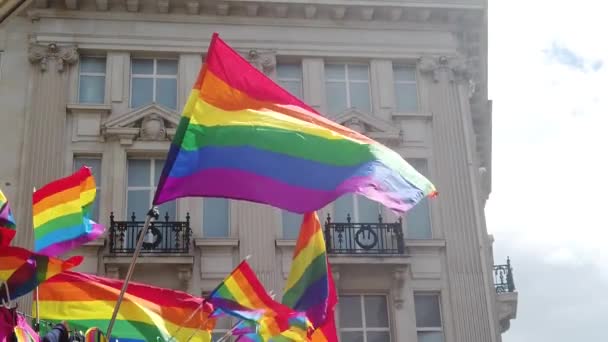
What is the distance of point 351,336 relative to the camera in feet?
62.1

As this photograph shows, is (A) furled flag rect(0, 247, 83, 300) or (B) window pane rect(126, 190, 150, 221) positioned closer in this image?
(A) furled flag rect(0, 247, 83, 300)

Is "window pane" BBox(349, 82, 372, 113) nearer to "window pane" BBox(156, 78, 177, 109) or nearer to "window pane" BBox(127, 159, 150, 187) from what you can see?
"window pane" BBox(156, 78, 177, 109)

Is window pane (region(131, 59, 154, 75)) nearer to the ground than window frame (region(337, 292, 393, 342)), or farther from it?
farther from it

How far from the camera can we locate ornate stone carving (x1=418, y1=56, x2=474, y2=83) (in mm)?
21578

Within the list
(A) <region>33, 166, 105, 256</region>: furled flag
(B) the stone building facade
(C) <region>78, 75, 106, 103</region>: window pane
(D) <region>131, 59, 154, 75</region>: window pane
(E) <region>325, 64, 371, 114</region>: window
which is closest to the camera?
(A) <region>33, 166, 105, 256</region>: furled flag

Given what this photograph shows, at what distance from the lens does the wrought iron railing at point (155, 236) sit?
18.6m

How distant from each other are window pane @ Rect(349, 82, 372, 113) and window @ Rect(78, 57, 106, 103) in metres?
5.82

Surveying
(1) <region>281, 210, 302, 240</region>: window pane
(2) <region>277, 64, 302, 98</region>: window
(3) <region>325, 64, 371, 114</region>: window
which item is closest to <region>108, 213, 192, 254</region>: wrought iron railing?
(1) <region>281, 210, 302, 240</region>: window pane

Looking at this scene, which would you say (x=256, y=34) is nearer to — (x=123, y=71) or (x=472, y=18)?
(x=123, y=71)

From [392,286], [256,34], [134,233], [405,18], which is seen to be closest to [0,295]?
[134,233]

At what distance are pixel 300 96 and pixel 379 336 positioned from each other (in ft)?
19.4

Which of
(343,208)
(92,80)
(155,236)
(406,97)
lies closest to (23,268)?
(155,236)

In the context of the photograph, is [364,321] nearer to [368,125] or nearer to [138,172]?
[368,125]

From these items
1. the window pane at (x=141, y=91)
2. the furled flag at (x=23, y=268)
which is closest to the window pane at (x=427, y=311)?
the window pane at (x=141, y=91)
